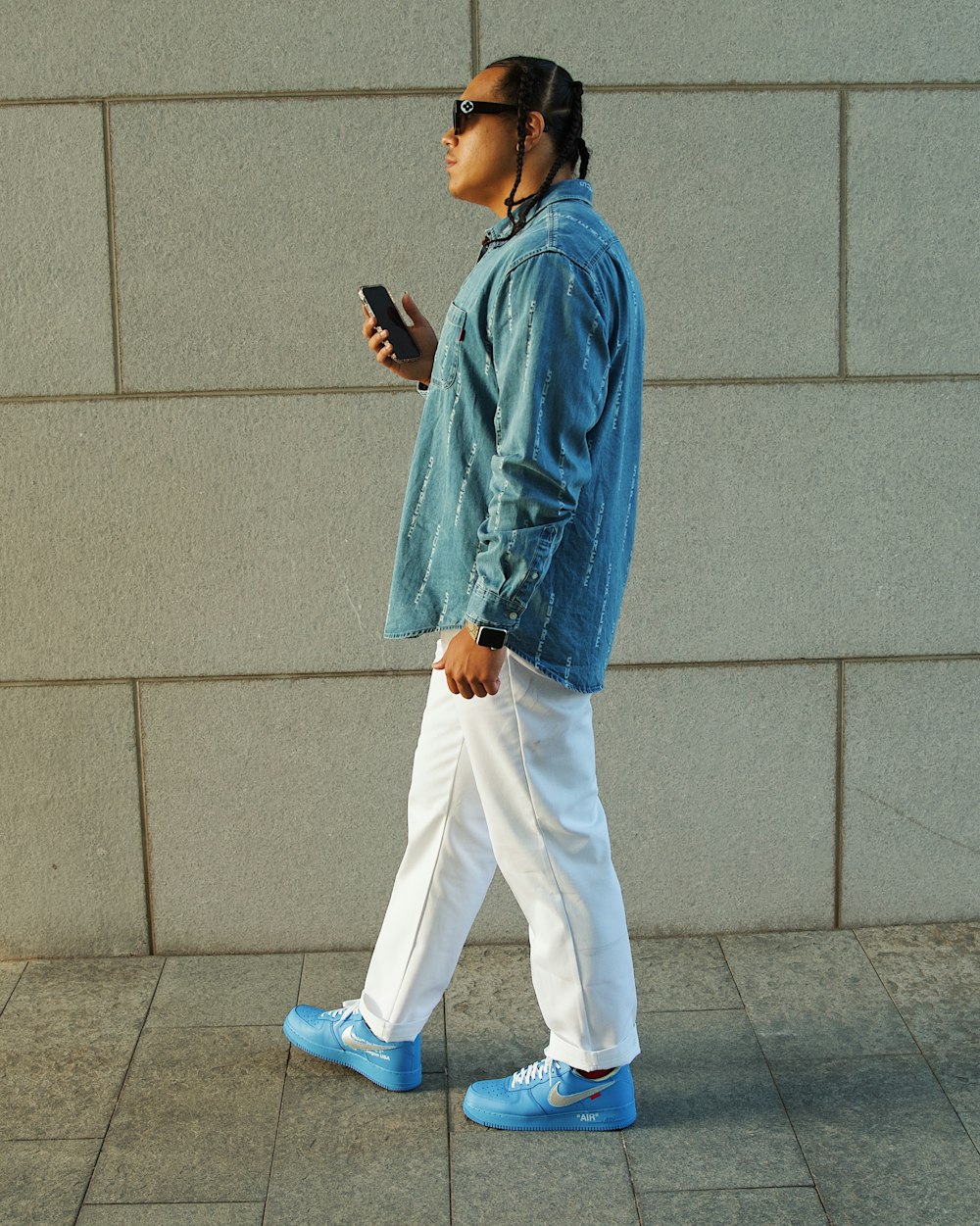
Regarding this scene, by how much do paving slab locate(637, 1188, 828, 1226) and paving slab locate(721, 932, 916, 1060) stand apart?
0.54 meters

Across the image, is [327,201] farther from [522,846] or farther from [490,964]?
[490,964]

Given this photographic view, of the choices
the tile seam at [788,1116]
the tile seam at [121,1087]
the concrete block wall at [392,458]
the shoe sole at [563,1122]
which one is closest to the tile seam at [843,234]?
the concrete block wall at [392,458]

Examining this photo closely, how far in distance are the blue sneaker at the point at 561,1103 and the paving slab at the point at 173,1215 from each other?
21.0 inches

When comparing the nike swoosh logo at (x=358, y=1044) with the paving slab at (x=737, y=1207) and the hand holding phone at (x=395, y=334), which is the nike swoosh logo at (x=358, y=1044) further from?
the hand holding phone at (x=395, y=334)

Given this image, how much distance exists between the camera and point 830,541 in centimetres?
377

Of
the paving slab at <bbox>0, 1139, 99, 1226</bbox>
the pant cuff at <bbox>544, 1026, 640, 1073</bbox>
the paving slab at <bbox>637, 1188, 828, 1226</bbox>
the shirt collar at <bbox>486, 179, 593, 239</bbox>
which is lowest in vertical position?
the paving slab at <bbox>637, 1188, 828, 1226</bbox>

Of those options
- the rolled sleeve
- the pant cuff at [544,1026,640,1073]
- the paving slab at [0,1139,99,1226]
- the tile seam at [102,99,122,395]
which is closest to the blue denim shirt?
the rolled sleeve

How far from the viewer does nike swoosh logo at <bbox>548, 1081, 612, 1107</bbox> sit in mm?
2928

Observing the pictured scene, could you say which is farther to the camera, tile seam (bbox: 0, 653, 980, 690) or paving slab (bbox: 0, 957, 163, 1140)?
tile seam (bbox: 0, 653, 980, 690)

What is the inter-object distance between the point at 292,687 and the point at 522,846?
1.16 m

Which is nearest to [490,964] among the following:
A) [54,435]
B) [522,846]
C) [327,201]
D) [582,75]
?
[522,846]

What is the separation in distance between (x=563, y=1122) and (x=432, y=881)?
1.87 ft

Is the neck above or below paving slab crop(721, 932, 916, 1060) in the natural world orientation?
above

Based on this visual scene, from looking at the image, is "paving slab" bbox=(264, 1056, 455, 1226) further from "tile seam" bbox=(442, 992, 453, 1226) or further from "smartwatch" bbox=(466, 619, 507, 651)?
"smartwatch" bbox=(466, 619, 507, 651)
